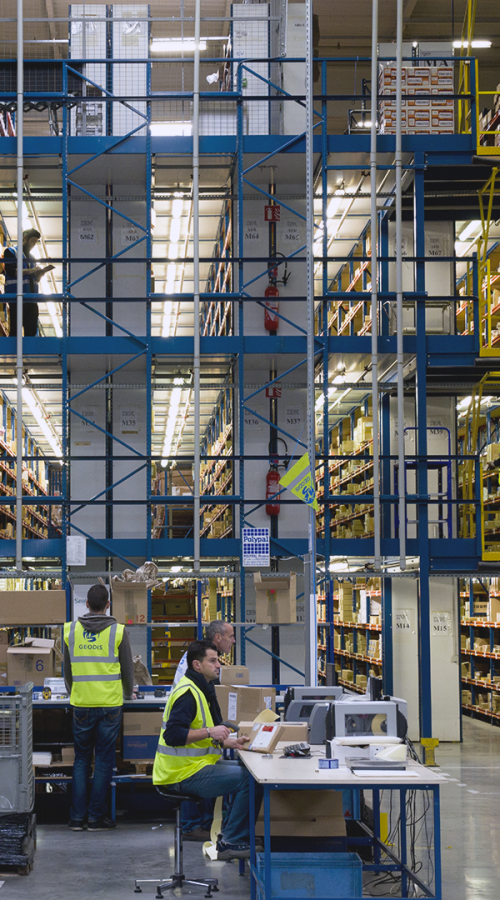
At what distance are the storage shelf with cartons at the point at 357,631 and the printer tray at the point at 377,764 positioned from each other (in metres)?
8.76

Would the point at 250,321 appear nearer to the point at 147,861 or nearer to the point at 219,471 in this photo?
the point at 219,471

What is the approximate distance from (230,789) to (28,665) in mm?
3000

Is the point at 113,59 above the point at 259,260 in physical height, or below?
above

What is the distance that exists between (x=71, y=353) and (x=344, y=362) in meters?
3.85

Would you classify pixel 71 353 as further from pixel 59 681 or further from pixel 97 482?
pixel 59 681

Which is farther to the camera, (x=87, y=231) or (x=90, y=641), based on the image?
(x=87, y=231)

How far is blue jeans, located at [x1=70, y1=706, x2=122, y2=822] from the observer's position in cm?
716

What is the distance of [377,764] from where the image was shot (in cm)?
506

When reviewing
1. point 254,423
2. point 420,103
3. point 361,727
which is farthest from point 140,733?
point 420,103

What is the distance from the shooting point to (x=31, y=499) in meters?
10.5

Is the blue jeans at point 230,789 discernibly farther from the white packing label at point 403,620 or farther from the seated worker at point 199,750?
the white packing label at point 403,620

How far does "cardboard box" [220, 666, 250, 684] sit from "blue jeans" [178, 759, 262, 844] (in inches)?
79.4

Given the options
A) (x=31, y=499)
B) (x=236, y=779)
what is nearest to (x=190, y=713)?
(x=236, y=779)

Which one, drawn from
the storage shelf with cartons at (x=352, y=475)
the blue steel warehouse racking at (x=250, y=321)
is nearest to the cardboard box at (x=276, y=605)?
the blue steel warehouse racking at (x=250, y=321)
